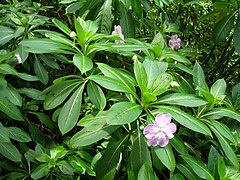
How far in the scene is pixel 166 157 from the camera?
1195 millimetres

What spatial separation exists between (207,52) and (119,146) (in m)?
1.46

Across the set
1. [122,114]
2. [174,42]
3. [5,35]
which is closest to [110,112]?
[122,114]

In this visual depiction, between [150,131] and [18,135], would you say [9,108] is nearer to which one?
[18,135]

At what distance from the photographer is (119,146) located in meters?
1.33

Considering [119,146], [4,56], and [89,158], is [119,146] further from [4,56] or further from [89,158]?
[4,56]

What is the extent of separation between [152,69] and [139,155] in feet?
1.07

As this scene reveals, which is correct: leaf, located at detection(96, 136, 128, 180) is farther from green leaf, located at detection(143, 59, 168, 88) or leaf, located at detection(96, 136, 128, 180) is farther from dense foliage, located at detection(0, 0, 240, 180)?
green leaf, located at detection(143, 59, 168, 88)

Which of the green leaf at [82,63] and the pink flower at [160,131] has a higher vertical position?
the green leaf at [82,63]

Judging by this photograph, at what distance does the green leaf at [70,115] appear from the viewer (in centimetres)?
126

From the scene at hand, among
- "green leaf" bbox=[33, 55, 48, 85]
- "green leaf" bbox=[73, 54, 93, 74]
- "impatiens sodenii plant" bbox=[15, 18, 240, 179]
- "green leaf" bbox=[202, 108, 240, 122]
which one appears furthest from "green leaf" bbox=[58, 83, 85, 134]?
"green leaf" bbox=[202, 108, 240, 122]

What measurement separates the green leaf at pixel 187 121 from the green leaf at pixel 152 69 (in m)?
0.14

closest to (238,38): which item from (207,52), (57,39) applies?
(207,52)

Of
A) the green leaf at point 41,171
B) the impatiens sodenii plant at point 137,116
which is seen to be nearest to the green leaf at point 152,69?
the impatiens sodenii plant at point 137,116

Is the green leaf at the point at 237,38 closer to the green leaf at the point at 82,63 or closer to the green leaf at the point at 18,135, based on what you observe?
the green leaf at the point at 82,63
